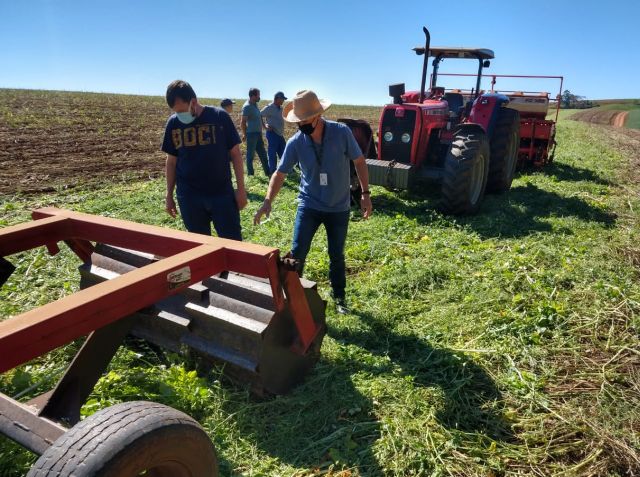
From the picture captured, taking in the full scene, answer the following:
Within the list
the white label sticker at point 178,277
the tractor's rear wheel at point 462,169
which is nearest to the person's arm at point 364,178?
the white label sticker at point 178,277

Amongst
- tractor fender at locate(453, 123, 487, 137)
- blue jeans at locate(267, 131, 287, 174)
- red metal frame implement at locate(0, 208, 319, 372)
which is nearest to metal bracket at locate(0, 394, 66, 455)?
red metal frame implement at locate(0, 208, 319, 372)

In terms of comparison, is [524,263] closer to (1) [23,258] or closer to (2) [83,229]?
(2) [83,229]

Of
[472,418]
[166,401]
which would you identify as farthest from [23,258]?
[472,418]

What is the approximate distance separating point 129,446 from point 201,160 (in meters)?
2.57

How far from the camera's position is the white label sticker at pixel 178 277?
1896 mm

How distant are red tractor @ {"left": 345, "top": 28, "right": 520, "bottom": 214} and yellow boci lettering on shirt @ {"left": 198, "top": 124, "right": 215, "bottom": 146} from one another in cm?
326

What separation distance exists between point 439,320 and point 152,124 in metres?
21.8

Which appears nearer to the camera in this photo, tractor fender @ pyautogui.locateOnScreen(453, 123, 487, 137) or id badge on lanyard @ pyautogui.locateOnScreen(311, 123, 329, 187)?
id badge on lanyard @ pyautogui.locateOnScreen(311, 123, 329, 187)

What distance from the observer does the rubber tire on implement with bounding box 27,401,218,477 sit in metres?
1.45

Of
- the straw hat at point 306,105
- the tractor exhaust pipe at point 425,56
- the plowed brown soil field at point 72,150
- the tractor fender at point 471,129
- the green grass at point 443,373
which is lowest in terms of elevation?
the green grass at point 443,373

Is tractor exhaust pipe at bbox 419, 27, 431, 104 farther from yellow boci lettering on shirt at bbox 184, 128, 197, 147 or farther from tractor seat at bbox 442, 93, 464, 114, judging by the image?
yellow boci lettering on shirt at bbox 184, 128, 197, 147

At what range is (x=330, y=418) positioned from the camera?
8.99ft

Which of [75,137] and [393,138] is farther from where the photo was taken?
[75,137]

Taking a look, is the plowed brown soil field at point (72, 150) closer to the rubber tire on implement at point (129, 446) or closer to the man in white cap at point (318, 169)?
the man in white cap at point (318, 169)
